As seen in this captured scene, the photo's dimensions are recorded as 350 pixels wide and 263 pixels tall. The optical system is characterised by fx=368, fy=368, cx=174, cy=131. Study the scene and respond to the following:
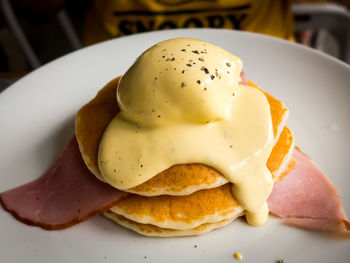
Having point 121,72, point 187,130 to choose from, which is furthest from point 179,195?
point 121,72

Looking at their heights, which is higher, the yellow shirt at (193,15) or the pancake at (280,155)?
the yellow shirt at (193,15)

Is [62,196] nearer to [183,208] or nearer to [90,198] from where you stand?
[90,198]

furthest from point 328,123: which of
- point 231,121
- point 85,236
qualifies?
point 85,236

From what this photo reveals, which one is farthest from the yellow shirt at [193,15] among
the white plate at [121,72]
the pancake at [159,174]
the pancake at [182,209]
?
the pancake at [182,209]

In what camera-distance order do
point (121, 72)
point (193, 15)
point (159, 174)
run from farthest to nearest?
1. point (193, 15)
2. point (121, 72)
3. point (159, 174)

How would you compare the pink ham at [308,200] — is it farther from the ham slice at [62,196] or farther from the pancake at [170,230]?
the ham slice at [62,196]

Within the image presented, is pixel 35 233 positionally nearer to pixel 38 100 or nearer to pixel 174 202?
pixel 174 202

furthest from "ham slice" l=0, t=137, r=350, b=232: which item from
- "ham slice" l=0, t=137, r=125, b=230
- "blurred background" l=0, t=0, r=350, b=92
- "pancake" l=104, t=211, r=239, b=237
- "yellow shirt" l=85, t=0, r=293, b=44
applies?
"yellow shirt" l=85, t=0, r=293, b=44

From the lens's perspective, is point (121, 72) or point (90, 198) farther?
point (121, 72)
